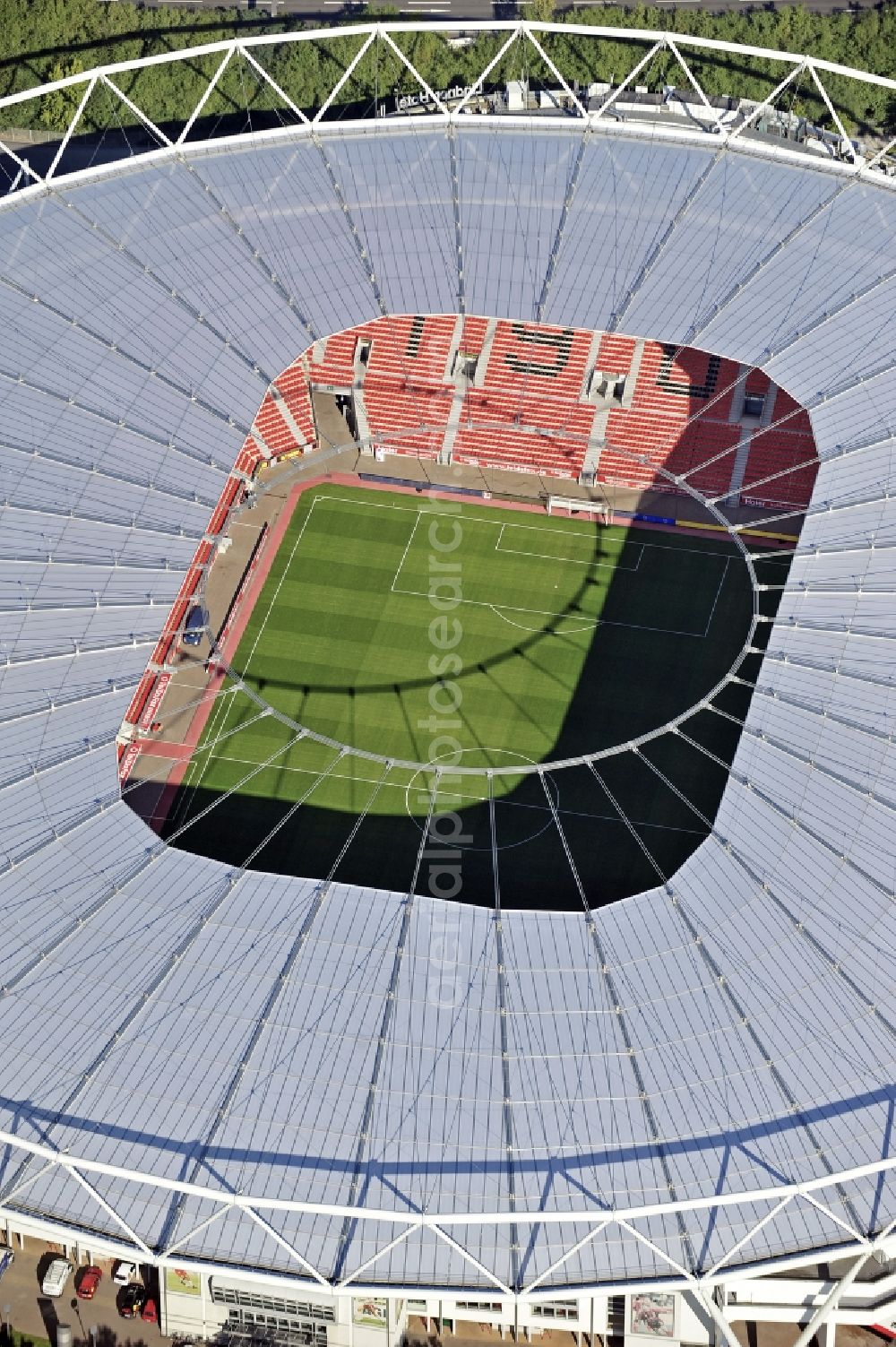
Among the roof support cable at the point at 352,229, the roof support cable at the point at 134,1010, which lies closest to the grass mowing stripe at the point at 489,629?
the roof support cable at the point at 352,229

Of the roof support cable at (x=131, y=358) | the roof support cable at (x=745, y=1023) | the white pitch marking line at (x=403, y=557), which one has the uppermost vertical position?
the roof support cable at (x=131, y=358)

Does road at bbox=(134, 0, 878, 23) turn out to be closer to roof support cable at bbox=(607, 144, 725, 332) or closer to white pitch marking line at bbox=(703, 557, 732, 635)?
roof support cable at bbox=(607, 144, 725, 332)

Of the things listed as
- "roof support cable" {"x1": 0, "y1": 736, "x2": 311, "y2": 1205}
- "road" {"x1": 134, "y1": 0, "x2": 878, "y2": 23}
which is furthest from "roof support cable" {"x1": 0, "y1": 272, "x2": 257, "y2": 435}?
"road" {"x1": 134, "y1": 0, "x2": 878, "y2": 23}

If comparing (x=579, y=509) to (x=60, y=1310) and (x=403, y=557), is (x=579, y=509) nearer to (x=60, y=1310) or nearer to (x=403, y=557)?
(x=403, y=557)

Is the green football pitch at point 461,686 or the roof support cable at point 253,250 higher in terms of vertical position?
the roof support cable at point 253,250

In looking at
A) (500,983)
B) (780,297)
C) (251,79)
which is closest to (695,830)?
(500,983)

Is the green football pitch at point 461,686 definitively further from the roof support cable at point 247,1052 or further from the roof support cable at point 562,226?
the roof support cable at point 562,226

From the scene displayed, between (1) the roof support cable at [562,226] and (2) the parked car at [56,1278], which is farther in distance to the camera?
(1) the roof support cable at [562,226]

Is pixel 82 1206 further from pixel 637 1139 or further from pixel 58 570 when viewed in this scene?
pixel 58 570
